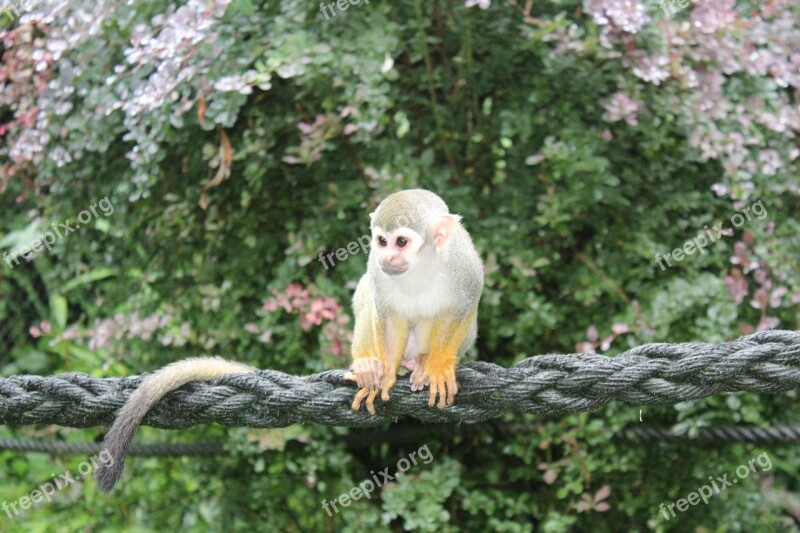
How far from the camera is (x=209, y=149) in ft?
12.5

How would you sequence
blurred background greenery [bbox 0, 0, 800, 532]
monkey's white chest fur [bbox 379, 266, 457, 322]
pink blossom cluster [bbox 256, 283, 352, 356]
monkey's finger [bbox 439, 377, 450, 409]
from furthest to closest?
1. pink blossom cluster [bbox 256, 283, 352, 356]
2. blurred background greenery [bbox 0, 0, 800, 532]
3. monkey's white chest fur [bbox 379, 266, 457, 322]
4. monkey's finger [bbox 439, 377, 450, 409]

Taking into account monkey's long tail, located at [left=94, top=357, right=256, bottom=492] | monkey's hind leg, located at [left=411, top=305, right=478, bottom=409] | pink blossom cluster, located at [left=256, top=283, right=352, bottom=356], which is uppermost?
monkey's long tail, located at [left=94, top=357, right=256, bottom=492]

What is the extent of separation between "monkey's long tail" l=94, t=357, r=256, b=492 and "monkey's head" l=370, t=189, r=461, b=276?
2.08ft

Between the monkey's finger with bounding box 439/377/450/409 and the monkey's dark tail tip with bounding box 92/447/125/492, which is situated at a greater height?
the monkey's dark tail tip with bounding box 92/447/125/492

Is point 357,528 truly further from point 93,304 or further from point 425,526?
point 93,304

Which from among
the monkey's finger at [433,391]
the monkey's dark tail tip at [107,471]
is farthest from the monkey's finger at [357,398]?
the monkey's dark tail tip at [107,471]

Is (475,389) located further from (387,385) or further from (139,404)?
(139,404)

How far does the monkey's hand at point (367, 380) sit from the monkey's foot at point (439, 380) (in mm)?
123

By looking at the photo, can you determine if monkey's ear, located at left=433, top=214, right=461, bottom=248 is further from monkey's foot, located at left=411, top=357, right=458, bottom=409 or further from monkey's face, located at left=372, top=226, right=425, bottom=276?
monkey's foot, located at left=411, top=357, right=458, bottom=409

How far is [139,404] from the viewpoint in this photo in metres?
2.61

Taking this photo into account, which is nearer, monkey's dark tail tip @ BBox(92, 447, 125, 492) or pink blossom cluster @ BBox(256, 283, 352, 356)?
monkey's dark tail tip @ BBox(92, 447, 125, 492)

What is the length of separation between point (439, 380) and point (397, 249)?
48cm

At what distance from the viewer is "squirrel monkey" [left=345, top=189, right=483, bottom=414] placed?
286cm

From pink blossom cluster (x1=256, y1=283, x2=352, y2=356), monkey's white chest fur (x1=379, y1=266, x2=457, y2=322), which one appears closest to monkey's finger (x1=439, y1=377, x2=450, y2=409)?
monkey's white chest fur (x1=379, y1=266, x2=457, y2=322)
